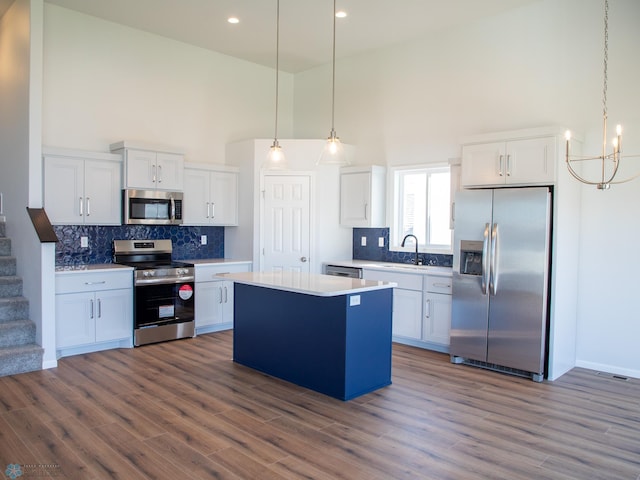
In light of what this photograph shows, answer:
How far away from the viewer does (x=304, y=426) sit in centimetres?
349

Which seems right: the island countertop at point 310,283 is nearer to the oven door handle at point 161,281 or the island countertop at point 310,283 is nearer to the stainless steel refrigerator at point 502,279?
the stainless steel refrigerator at point 502,279

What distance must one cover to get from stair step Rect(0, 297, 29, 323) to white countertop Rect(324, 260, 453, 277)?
3485mm

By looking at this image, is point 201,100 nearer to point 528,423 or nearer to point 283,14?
point 283,14

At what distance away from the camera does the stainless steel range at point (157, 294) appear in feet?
18.3

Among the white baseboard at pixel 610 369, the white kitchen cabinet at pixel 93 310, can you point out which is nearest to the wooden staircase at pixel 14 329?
the white kitchen cabinet at pixel 93 310

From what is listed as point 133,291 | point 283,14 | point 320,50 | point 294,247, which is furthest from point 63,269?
point 320,50

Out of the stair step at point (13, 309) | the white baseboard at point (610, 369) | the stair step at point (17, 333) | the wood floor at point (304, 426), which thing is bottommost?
the wood floor at point (304, 426)

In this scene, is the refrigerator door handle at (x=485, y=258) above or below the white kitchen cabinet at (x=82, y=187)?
below

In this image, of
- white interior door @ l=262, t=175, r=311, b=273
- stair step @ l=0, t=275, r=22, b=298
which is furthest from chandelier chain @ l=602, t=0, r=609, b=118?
stair step @ l=0, t=275, r=22, b=298

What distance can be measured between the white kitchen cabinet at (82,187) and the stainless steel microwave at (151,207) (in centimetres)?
12

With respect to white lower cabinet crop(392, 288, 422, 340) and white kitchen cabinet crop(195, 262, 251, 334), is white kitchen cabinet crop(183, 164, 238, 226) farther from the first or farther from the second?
white lower cabinet crop(392, 288, 422, 340)

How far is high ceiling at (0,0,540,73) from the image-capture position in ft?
17.4

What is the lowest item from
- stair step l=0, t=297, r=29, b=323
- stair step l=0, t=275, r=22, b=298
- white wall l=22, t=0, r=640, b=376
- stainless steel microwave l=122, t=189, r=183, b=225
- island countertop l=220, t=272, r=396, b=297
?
stair step l=0, t=297, r=29, b=323

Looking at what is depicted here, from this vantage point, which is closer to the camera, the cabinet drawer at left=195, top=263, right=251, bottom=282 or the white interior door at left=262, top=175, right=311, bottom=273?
the cabinet drawer at left=195, top=263, right=251, bottom=282
